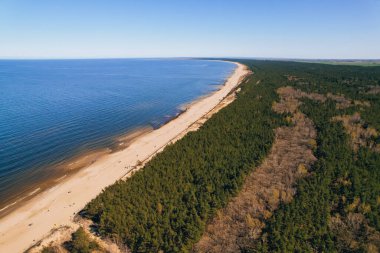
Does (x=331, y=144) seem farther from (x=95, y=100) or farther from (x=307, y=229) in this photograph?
(x=95, y=100)

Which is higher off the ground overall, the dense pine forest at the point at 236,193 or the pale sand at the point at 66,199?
the dense pine forest at the point at 236,193

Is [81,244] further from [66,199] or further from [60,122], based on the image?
[60,122]

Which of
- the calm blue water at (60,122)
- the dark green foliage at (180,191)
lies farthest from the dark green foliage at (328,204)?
the calm blue water at (60,122)

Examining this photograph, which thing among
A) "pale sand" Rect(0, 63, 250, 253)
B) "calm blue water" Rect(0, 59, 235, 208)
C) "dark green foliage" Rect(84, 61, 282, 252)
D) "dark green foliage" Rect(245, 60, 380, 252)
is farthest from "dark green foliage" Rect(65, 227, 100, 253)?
"calm blue water" Rect(0, 59, 235, 208)

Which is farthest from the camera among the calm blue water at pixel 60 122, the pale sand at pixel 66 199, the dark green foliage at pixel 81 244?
the calm blue water at pixel 60 122

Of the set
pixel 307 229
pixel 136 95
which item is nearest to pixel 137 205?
pixel 307 229

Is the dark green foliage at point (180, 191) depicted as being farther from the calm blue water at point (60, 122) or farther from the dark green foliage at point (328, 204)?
the calm blue water at point (60, 122)

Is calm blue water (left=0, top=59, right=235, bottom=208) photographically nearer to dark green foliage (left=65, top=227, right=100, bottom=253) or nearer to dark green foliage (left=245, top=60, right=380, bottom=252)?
dark green foliage (left=65, top=227, right=100, bottom=253)

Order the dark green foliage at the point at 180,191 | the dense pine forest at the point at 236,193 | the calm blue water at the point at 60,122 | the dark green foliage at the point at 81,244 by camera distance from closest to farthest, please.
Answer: the dark green foliage at the point at 81,244 → the dense pine forest at the point at 236,193 → the dark green foliage at the point at 180,191 → the calm blue water at the point at 60,122
